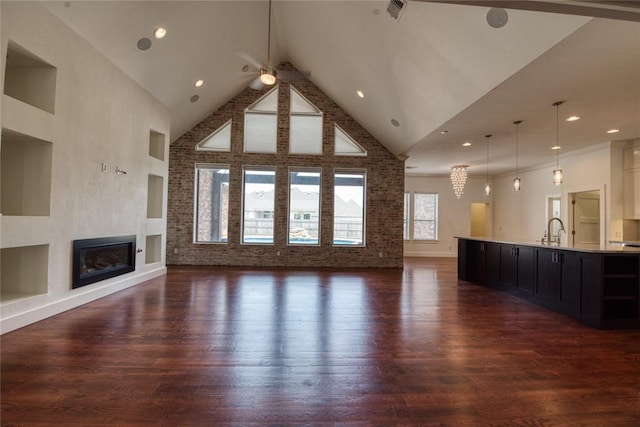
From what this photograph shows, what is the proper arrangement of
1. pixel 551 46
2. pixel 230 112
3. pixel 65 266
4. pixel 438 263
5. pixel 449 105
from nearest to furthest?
pixel 551 46 < pixel 65 266 < pixel 449 105 < pixel 230 112 < pixel 438 263

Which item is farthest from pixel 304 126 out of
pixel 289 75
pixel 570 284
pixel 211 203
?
pixel 570 284

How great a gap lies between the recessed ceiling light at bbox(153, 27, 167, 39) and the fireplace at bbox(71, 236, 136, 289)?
3.19 m

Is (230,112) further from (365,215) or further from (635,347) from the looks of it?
(635,347)

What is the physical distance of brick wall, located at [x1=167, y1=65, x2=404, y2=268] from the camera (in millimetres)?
8289

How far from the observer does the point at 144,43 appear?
16.2 feet

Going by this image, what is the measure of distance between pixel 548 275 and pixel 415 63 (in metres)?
3.51

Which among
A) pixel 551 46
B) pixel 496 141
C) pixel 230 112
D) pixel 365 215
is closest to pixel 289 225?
pixel 365 215

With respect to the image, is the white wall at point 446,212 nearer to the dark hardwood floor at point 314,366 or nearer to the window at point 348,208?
the window at point 348,208

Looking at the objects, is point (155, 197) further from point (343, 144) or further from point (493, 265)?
point (493, 265)

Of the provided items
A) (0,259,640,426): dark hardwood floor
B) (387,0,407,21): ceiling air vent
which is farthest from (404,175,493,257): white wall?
(387,0,407,21): ceiling air vent

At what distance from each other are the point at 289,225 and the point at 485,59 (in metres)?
5.87

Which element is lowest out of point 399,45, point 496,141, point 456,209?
point 456,209

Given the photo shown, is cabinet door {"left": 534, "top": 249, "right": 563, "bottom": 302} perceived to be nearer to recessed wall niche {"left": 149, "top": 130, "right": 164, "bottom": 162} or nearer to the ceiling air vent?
the ceiling air vent

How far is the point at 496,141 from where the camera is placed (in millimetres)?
6422
